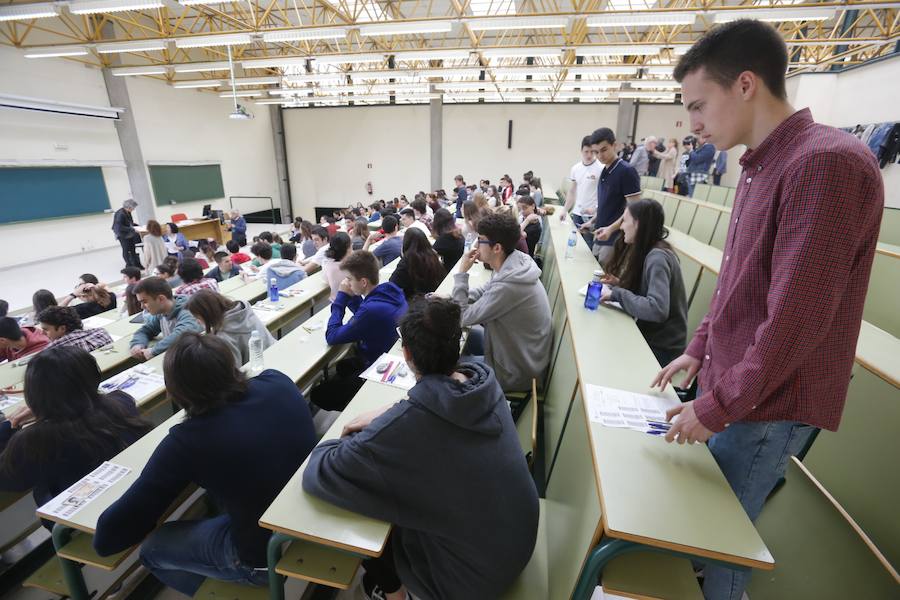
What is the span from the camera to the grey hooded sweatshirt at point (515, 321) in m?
2.25

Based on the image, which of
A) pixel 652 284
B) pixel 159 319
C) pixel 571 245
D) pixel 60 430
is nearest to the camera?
pixel 60 430

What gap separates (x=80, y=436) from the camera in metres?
1.69

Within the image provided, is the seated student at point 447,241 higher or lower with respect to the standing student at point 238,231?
higher

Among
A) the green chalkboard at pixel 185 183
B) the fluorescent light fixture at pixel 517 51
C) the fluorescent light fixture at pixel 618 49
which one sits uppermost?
the fluorescent light fixture at pixel 618 49

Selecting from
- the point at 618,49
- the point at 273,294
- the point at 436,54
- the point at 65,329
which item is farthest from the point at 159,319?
the point at 618,49

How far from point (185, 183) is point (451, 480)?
46.8ft

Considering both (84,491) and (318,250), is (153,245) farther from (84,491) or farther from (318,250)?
(84,491)

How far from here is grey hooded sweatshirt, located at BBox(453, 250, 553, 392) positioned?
2.25 metres

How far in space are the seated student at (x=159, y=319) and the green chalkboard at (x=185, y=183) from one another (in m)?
10.4

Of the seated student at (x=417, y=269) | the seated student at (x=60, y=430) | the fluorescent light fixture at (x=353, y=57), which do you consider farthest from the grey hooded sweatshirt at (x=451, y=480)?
the fluorescent light fixture at (x=353, y=57)

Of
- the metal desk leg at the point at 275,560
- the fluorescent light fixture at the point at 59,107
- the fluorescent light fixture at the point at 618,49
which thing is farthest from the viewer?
the fluorescent light fixture at the point at 59,107

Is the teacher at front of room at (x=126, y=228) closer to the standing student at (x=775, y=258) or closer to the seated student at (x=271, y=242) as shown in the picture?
the seated student at (x=271, y=242)

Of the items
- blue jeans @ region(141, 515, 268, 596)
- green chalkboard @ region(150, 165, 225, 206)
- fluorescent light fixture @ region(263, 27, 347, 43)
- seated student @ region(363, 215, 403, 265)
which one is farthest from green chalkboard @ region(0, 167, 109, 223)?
blue jeans @ region(141, 515, 268, 596)

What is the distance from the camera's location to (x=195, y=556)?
1.53 metres
